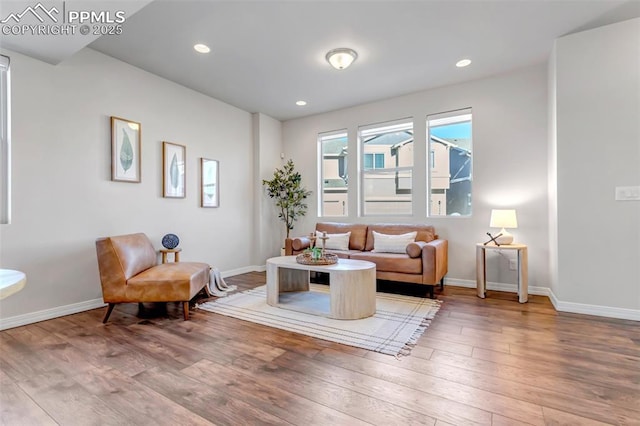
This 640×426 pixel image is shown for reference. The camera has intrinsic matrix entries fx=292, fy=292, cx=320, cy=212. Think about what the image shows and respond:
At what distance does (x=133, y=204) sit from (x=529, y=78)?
16.8 ft

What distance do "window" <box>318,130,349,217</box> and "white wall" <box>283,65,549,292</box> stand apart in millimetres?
951

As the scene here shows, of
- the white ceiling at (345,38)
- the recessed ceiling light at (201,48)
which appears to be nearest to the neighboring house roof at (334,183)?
the white ceiling at (345,38)

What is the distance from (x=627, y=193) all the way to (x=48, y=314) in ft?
18.6

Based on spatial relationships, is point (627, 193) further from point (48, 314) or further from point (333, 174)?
point (48, 314)

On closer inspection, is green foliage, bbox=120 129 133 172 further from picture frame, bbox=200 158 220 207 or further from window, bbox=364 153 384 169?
window, bbox=364 153 384 169

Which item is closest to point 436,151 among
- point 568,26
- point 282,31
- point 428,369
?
point 568,26

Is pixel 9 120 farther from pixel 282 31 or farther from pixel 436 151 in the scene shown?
pixel 436 151

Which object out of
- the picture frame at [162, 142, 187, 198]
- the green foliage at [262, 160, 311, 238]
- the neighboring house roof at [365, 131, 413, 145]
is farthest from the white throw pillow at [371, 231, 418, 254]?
the picture frame at [162, 142, 187, 198]

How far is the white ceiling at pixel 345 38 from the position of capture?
253cm

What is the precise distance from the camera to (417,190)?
Answer: 441cm

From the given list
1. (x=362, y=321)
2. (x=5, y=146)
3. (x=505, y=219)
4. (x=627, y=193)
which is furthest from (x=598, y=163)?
(x=5, y=146)

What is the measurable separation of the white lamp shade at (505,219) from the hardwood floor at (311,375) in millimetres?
1098

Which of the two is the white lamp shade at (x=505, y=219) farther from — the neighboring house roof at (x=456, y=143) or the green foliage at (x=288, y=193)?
the green foliage at (x=288, y=193)

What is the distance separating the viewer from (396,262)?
3.59m
